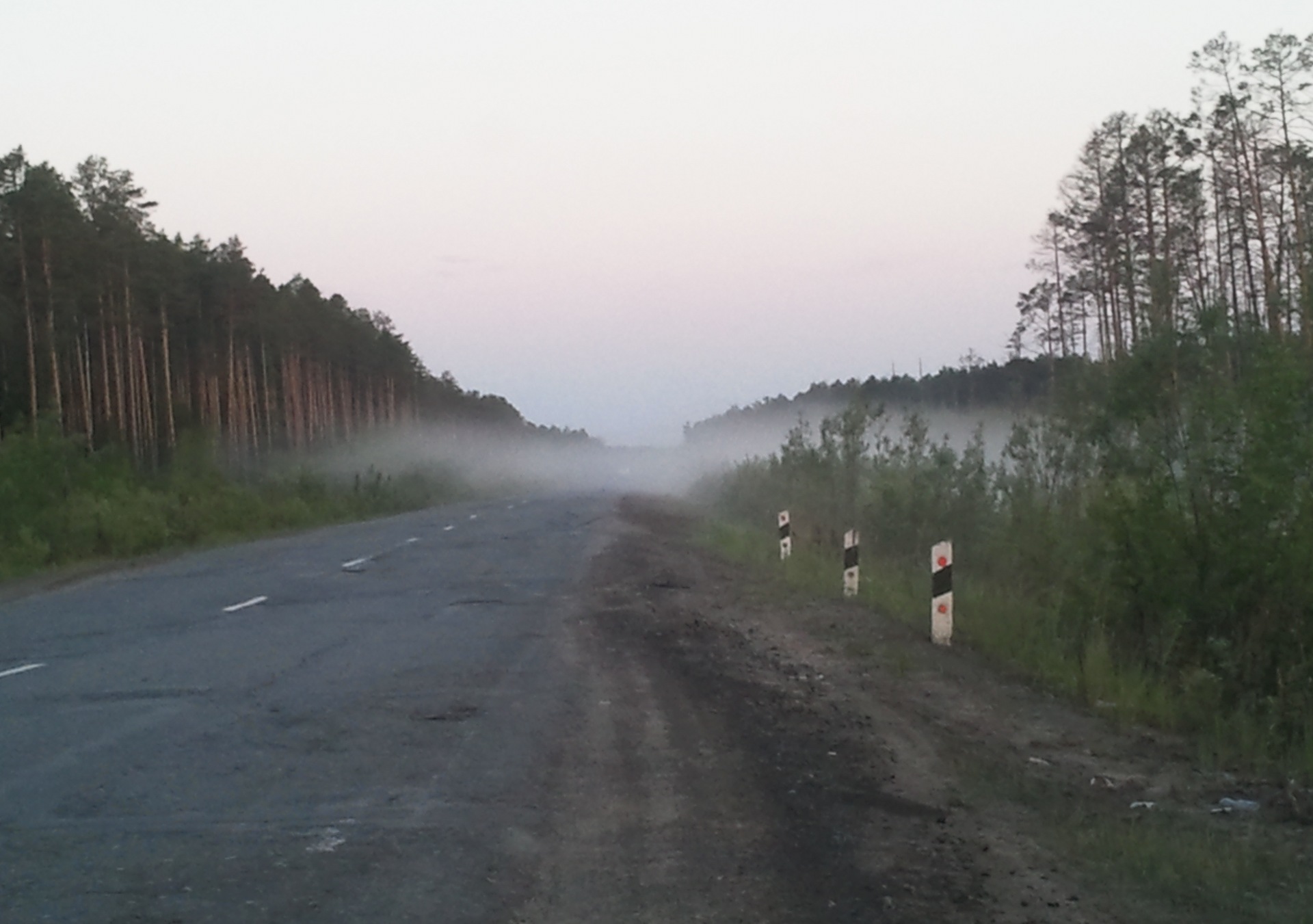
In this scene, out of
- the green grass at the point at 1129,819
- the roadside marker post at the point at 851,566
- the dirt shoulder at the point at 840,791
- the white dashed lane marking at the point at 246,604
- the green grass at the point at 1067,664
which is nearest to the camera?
the dirt shoulder at the point at 840,791

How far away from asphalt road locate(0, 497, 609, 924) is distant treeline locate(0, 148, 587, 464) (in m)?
23.9

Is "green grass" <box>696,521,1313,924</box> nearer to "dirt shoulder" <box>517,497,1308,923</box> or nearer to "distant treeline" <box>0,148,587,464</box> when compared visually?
"dirt shoulder" <box>517,497,1308,923</box>

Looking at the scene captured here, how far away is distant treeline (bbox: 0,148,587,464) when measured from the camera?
52.8 meters

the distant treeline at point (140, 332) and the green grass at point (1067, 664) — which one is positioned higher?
the distant treeline at point (140, 332)

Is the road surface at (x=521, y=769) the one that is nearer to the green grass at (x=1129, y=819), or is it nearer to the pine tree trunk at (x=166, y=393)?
the green grass at (x=1129, y=819)

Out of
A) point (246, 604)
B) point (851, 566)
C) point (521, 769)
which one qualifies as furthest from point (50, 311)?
point (521, 769)

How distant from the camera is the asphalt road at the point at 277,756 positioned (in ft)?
19.7

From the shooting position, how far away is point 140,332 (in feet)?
227

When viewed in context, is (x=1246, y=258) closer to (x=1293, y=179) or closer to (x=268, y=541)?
(x=1293, y=179)

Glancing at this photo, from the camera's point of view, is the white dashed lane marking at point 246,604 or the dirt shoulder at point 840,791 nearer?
the dirt shoulder at point 840,791

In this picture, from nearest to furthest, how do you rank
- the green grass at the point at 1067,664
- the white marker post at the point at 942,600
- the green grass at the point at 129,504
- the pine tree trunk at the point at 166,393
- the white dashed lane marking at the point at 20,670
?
the green grass at the point at 1067,664, the white dashed lane marking at the point at 20,670, the white marker post at the point at 942,600, the green grass at the point at 129,504, the pine tree trunk at the point at 166,393

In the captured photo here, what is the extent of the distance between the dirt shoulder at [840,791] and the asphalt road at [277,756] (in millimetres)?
449

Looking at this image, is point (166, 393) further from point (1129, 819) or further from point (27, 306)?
point (1129, 819)

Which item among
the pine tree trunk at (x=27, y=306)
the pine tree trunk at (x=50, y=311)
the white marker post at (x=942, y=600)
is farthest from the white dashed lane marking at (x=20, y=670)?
the pine tree trunk at (x=27, y=306)
